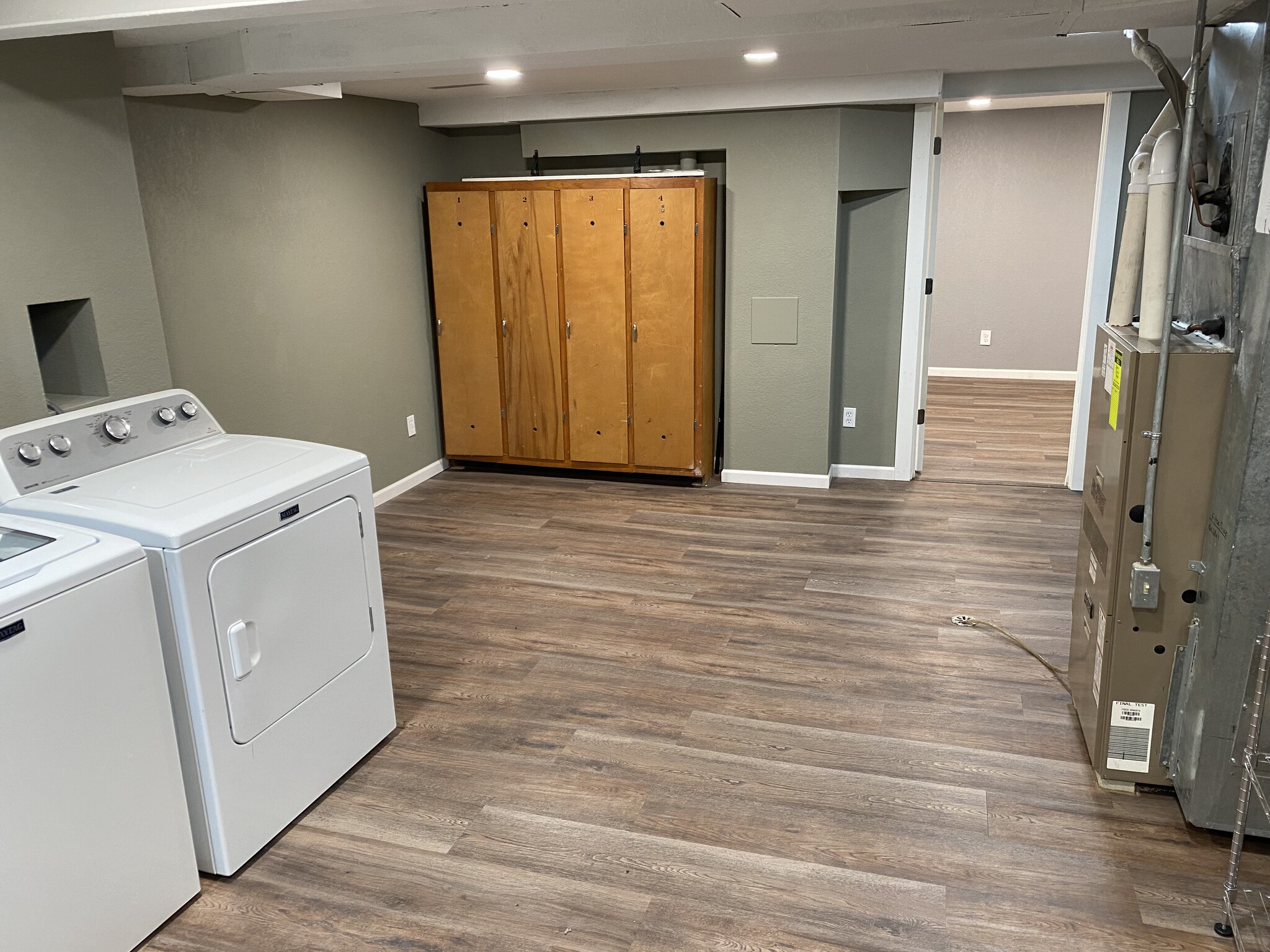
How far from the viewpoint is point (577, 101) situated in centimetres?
514

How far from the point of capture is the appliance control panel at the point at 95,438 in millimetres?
2389

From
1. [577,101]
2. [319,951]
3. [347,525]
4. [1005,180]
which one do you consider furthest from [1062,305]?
[319,951]

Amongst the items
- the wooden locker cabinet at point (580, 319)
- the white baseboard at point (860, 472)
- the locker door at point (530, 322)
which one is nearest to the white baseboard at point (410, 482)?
the wooden locker cabinet at point (580, 319)

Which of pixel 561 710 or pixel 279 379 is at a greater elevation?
pixel 279 379

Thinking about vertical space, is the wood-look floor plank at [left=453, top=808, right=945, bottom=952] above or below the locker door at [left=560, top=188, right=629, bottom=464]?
below

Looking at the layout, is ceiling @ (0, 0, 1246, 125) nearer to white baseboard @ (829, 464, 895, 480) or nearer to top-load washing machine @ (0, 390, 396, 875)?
top-load washing machine @ (0, 390, 396, 875)

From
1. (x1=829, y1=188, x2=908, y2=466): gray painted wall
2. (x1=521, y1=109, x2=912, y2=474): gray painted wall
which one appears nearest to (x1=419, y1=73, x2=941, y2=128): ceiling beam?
(x1=521, y1=109, x2=912, y2=474): gray painted wall

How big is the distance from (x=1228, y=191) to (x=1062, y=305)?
6212 mm

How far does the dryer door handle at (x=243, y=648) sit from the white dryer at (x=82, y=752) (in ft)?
0.57

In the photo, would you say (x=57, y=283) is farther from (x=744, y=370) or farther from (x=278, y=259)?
(x=744, y=370)

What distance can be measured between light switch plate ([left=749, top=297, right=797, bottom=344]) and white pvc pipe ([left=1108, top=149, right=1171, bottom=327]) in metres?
2.56

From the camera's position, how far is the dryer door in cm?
230

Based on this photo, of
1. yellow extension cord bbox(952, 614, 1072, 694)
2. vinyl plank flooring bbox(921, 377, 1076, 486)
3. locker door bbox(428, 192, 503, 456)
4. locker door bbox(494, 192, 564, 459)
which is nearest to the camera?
yellow extension cord bbox(952, 614, 1072, 694)

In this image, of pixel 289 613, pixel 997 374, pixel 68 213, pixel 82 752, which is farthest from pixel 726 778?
pixel 997 374
